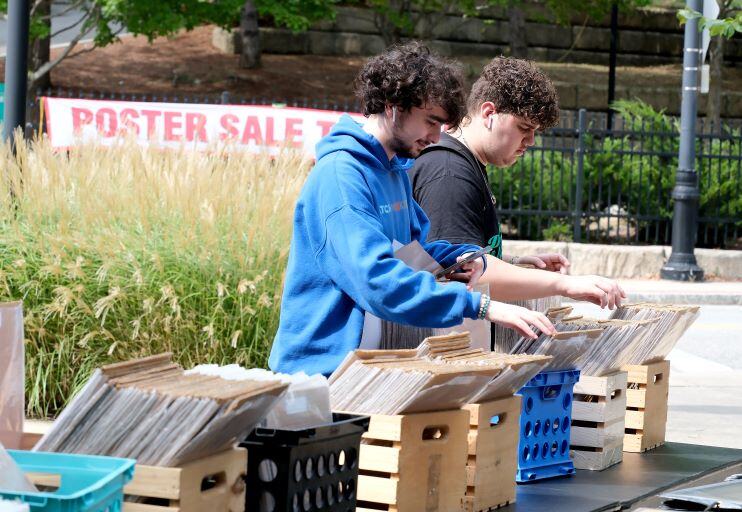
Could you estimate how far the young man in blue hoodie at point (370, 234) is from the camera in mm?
3193

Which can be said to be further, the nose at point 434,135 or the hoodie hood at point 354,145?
the nose at point 434,135

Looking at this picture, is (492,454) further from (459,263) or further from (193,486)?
(193,486)

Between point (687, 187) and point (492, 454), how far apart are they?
541 inches

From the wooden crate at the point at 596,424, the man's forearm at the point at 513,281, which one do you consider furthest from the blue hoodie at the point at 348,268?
the wooden crate at the point at 596,424

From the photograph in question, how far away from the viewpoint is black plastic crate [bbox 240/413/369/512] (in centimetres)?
264

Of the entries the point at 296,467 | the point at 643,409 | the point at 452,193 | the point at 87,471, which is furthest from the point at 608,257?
the point at 87,471

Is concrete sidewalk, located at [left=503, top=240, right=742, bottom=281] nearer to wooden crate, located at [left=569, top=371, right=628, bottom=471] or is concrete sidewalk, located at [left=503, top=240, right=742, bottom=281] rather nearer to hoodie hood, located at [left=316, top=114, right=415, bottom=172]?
wooden crate, located at [left=569, top=371, right=628, bottom=471]

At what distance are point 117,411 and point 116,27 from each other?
30558 millimetres

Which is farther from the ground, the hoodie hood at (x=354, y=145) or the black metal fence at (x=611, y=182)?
the hoodie hood at (x=354, y=145)

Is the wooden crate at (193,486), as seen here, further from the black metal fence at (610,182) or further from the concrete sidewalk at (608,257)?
the black metal fence at (610,182)

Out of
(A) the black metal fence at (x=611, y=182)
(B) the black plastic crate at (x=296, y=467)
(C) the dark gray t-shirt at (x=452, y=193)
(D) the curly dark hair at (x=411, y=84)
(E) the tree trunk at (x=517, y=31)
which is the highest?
(E) the tree trunk at (x=517, y=31)

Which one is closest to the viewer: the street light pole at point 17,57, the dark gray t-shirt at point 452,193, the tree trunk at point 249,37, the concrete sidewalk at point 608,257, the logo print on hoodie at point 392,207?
the logo print on hoodie at point 392,207

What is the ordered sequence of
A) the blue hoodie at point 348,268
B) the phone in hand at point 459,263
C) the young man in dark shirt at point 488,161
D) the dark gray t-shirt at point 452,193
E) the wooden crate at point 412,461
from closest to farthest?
the wooden crate at point 412,461 → the blue hoodie at point 348,268 → the phone in hand at point 459,263 → the young man in dark shirt at point 488,161 → the dark gray t-shirt at point 452,193

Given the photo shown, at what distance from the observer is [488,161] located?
4.40 meters
